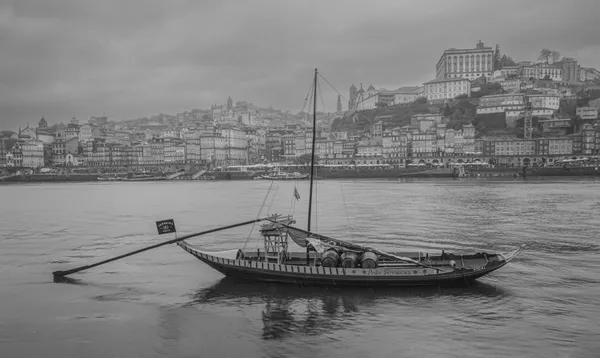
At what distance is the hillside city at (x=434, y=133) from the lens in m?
114

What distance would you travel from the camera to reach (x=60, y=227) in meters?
35.6

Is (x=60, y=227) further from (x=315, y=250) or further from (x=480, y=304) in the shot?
(x=480, y=304)

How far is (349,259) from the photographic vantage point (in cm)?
1748

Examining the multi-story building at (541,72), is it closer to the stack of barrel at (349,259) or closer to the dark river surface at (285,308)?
the dark river surface at (285,308)

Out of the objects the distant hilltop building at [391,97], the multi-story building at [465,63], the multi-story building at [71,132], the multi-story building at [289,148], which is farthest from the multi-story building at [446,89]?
the multi-story building at [71,132]

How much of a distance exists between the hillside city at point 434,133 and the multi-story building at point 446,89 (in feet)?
0.97

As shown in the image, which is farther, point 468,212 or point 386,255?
point 468,212

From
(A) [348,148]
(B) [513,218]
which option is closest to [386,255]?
(B) [513,218]

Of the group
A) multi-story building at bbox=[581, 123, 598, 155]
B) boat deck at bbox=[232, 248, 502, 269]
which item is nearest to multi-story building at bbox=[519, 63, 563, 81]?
multi-story building at bbox=[581, 123, 598, 155]

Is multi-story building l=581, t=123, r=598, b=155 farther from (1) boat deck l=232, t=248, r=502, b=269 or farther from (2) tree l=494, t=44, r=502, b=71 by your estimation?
(1) boat deck l=232, t=248, r=502, b=269

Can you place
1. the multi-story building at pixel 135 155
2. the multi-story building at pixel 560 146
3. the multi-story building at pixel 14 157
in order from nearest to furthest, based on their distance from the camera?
1. the multi-story building at pixel 560 146
2. the multi-story building at pixel 14 157
3. the multi-story building at pixel 135 155

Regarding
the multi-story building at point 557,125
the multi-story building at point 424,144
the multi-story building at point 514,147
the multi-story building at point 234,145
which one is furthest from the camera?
the multi-story building at point 234,145

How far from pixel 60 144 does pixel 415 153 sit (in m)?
101

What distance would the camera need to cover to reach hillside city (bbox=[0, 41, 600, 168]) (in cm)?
11444
